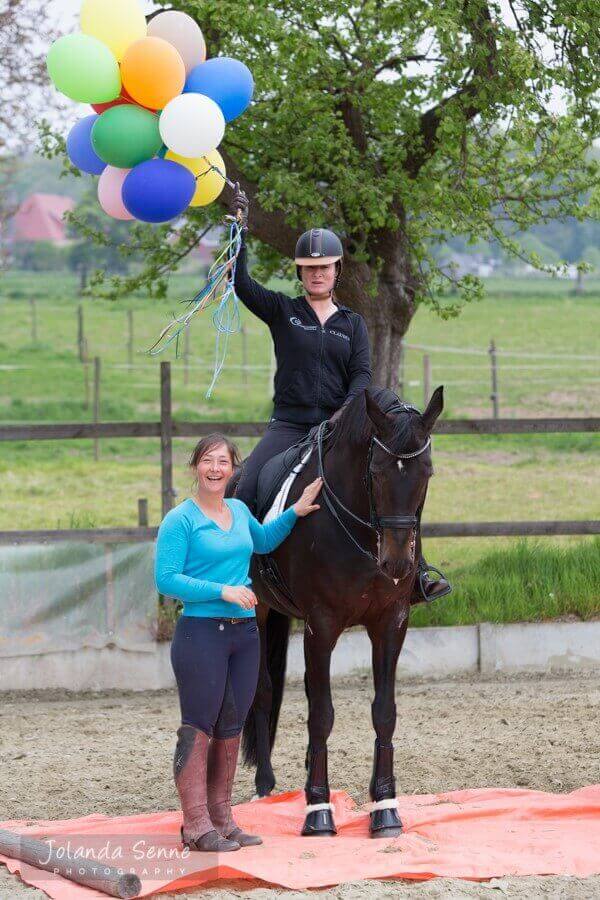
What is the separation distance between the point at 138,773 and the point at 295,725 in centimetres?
138

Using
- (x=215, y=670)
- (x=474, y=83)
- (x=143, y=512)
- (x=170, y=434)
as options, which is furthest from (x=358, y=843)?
(x=474, y=83)

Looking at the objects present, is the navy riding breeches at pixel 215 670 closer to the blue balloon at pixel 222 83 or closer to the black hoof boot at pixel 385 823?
the black hoof boot at pixel 385 823

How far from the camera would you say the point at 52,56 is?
16.9ft

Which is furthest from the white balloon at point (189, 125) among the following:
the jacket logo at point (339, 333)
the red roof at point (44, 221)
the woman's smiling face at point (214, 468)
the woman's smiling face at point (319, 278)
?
the red roof at point (44, 221)

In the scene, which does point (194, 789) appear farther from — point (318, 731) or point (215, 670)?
point (318, 731)

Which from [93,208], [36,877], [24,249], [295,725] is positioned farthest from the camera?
[24,249]

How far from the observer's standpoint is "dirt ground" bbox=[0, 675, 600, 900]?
5.58 m

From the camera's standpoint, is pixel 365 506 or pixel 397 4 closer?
pixel 365 506

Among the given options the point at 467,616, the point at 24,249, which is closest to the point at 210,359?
the point at 467,616

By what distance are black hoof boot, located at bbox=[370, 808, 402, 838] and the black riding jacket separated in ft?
5.97

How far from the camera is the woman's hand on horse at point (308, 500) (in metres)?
5.07

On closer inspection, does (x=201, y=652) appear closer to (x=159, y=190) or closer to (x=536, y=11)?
(x=159, y=190)

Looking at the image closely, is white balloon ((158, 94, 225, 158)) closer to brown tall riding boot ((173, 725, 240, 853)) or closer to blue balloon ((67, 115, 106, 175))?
blue balloon ((67, 115, 106, 175))

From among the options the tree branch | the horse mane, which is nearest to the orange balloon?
the horse mane
